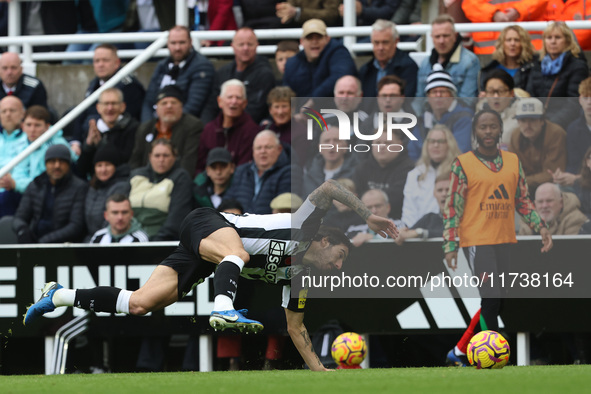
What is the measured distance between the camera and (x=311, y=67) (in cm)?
1219

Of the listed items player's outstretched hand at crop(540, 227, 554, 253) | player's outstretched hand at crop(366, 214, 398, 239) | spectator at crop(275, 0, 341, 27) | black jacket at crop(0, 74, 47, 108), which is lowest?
player's outstretched hand at crop(540, 227, 554, 253)

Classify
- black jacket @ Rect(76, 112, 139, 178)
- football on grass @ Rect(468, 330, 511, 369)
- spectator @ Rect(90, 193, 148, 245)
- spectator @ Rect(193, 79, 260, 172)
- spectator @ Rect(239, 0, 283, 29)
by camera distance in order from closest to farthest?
football on grass @ Rect(468, 330, 511, 369)
spectator @ Rect(90, 193, 148, 245)
spectator @ Rect(193, 79, 260, 172)
black jacket @ Rect(76, 112, 139, 178)
spectator @ Rect(239, 0, 283, 29)

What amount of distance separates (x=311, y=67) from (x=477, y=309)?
3.28 m

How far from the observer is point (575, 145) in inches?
423

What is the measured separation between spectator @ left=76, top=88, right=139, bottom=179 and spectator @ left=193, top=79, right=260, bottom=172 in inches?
39.3

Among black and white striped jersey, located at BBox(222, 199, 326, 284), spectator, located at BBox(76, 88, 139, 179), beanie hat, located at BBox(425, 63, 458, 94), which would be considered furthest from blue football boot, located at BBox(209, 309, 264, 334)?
spectator, located at BBox(76, 88, 139, 179)

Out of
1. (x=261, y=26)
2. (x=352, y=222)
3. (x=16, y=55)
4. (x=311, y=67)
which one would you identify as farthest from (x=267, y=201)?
(x=16, y=55)

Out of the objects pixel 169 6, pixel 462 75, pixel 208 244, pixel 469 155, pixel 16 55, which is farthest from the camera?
pixel 169 6

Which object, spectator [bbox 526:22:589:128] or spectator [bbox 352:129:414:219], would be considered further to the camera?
spectator [bbox 526:22:589:128]

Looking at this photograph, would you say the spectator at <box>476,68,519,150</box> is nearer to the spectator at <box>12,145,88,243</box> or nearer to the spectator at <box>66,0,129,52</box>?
the spectator at <box>12,145,88,243</box>

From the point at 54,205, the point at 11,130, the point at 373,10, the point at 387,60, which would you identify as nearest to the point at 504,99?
the point at 387,60

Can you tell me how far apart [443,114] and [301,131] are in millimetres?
1484

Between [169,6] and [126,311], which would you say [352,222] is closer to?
[126,311]

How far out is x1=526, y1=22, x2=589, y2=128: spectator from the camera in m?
11.1
